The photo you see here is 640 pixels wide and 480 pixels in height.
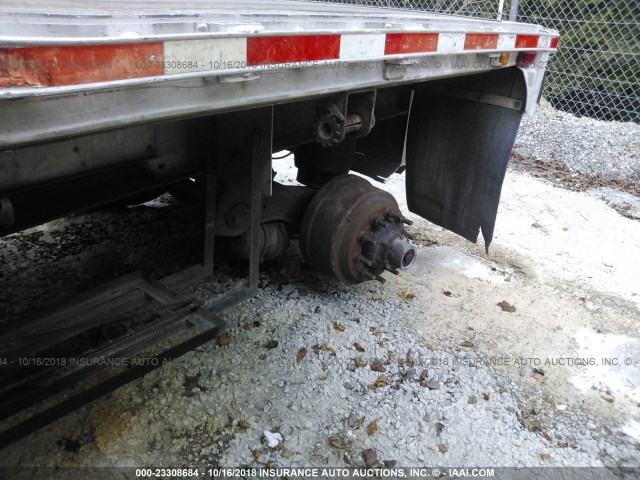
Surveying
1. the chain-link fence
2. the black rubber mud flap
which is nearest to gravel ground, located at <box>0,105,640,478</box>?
the black rubber mud flap

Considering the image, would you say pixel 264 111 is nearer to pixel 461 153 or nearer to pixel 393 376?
pixel 393 376

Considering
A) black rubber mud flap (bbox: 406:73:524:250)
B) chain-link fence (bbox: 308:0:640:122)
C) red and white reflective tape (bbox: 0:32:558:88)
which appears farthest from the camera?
chain-link fence (bbox: 308:0:640:122)

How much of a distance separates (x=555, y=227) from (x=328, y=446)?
313 cm

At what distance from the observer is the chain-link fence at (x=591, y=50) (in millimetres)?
6711

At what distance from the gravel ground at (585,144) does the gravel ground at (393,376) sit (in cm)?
244

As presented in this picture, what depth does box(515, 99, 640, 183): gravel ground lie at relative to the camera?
19.6 ft

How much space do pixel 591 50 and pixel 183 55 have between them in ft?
23.2

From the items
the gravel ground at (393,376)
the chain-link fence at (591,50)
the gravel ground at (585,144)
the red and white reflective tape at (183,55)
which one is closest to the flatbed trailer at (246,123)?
the red and white reflective tape at (183,55)

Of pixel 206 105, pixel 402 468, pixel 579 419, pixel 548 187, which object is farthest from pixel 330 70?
pixel 548 187

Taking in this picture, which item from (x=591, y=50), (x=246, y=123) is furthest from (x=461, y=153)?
(x=591, y=50)

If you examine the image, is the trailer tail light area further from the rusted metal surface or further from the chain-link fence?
the chain-link fence

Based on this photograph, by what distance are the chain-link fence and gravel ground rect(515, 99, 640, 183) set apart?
43 centimetres

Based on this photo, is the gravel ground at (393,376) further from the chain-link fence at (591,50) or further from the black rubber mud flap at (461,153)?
the chain-link fence at (591,50)

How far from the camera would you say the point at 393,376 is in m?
2.64
